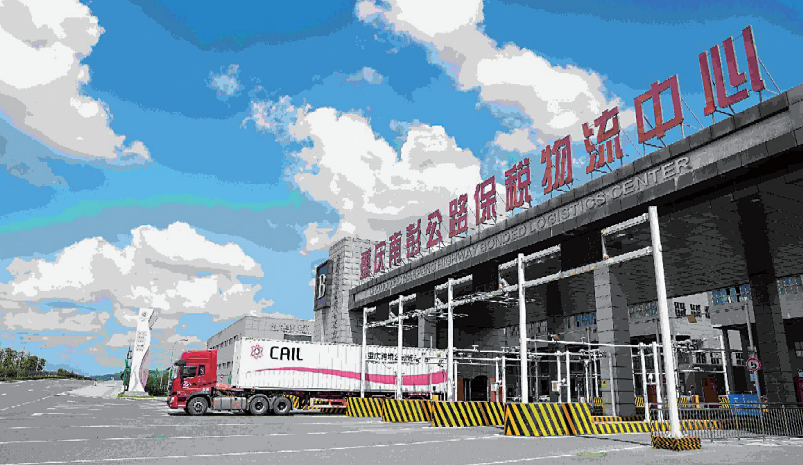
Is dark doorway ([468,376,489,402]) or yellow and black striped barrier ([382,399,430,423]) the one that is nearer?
yellow and black striped barrier ([382,399,430,423])

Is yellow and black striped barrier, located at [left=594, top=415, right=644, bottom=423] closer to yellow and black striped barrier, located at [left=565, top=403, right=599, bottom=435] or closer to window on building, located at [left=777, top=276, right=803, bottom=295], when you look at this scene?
yellow and black striped barrier, located at [left=565, top=403, right=599, bottom=435]

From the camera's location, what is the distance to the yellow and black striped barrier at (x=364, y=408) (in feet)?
93.1

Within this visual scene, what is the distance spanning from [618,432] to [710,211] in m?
8.97

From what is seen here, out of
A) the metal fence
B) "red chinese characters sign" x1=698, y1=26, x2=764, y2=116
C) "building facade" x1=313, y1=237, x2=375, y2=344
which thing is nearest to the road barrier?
"building facade" x1=313, y1=237, x2=375, y2=344

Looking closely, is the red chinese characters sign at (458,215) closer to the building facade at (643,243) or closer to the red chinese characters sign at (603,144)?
the building facade at (643,243)

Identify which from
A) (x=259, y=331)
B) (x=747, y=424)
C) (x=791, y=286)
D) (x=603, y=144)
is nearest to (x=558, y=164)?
(x=603, y=144)

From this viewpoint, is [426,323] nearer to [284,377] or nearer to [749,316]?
[284,377]

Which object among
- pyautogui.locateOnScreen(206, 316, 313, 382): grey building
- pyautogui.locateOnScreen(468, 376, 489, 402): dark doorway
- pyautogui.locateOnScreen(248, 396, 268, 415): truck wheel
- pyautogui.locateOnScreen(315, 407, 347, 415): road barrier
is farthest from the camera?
pyautogui.locateOnScreen(206, 316, 313, 382): grey building

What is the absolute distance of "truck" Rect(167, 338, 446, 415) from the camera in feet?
102

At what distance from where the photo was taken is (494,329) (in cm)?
5059

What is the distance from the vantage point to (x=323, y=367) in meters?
33.6

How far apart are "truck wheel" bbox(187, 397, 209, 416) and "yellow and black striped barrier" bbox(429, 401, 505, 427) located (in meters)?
14.9

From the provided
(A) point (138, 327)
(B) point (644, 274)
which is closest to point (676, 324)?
(B) point (644, 274)

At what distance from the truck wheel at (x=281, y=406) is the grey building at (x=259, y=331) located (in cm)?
4833
